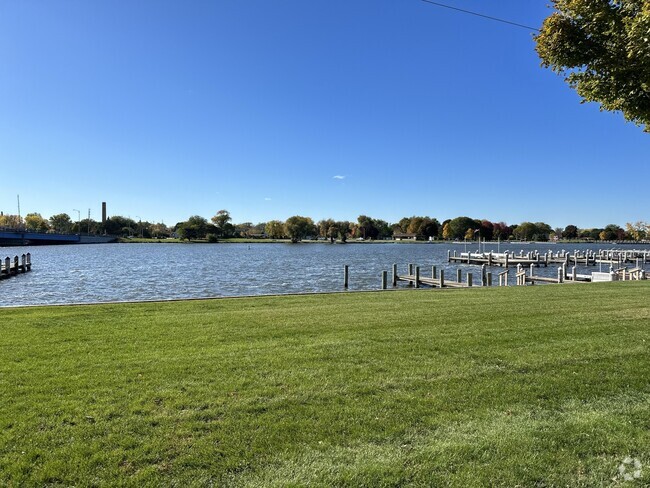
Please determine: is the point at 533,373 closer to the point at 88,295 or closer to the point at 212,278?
the point at 88,295

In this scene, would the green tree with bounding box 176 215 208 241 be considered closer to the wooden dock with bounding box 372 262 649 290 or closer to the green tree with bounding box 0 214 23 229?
the green tree with bounding box 0 214 23 229

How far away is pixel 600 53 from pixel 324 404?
6.12 meters

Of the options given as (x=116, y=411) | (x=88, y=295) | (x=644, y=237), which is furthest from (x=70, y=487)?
(x=644, y=237)

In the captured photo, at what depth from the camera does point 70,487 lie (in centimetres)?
333

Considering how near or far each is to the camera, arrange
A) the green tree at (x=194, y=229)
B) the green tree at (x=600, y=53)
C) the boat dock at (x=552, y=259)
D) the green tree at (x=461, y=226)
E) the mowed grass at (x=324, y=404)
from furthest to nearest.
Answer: the green tree at (x=461, y=226)
the green tree at (x=194, y=229)
the boat dock at (x=552, y=259)
the green tree at (x=600, y=53)
the mowed grass at (x=324, y=404)

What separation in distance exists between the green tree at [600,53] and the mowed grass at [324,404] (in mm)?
3831

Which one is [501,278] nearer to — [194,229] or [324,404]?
[324,404]

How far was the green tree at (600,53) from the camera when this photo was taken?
19.2 ft

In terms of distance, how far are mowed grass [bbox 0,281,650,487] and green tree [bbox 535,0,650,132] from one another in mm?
3831

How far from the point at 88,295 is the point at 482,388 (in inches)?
944

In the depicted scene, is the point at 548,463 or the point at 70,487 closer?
the point at 70,487

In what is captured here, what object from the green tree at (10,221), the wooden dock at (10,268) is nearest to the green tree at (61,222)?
the green tree at (10,221)

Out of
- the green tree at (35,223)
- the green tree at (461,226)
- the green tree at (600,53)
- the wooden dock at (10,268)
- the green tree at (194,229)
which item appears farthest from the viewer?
the green tree at (461,226)

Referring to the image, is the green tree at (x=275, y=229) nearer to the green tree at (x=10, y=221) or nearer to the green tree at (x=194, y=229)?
the green tree at (x=194, y=229)
